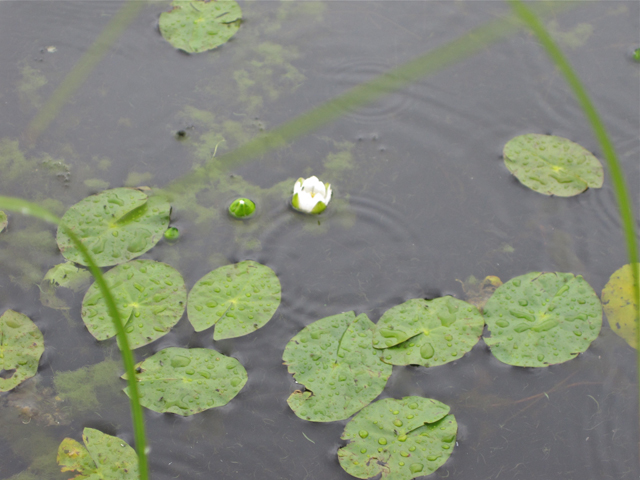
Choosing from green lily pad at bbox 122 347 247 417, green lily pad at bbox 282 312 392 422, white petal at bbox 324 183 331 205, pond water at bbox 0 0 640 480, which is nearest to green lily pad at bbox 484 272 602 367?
pond water at bbox 0 0 640 480

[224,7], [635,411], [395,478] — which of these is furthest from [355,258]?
[224,7]

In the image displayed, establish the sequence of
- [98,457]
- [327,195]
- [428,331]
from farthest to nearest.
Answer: [327,195]
[428,331]
[98,457]

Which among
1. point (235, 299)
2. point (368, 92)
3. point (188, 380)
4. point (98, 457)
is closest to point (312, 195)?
point (235, 299)

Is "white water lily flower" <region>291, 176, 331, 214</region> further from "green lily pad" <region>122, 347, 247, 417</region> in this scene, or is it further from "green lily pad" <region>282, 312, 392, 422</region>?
"green lily pad" <region>122, 347, 247, 417</region>

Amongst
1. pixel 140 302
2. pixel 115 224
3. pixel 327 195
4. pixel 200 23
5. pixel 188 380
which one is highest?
pixel 200 23

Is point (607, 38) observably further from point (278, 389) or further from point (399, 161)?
point (278, 389)

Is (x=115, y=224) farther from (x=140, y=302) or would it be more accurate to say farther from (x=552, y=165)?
(x=552, y=165)
